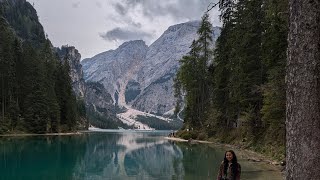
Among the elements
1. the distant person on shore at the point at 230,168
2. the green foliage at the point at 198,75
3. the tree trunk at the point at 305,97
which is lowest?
the distant person on shore at the point at 230,168

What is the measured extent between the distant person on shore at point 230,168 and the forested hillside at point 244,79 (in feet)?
12.2

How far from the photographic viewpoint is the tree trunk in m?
4.95

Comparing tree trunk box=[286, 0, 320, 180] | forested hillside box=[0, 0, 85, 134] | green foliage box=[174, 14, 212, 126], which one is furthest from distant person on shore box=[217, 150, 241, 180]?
forested hillside box=[0, 0, 85, 134]

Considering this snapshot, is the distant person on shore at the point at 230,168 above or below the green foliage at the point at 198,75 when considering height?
below

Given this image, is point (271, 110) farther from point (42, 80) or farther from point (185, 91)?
point (42, 80)

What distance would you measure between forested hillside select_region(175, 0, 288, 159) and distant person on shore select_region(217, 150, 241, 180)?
3706 millimetres

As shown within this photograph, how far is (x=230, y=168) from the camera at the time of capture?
9398mm

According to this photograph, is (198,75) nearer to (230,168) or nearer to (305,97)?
(230,168)

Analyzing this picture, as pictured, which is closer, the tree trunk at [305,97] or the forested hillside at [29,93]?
the tree trunk at [305,97]

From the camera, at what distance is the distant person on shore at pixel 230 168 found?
930 cm

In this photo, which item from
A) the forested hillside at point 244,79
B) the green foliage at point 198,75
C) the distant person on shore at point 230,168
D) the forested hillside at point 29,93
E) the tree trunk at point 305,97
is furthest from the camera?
the forested hillside at point 29,93

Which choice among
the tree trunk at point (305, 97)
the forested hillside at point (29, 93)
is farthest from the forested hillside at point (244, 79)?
the forested hillside at point (29, 93)

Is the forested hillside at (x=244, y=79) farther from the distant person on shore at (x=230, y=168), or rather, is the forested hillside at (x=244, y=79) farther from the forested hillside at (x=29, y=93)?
the forested hillside at (x=29, y=93)

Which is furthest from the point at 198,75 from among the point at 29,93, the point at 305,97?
the point at 305,97
